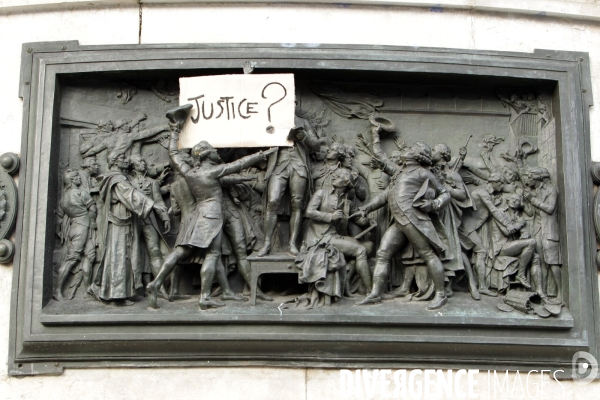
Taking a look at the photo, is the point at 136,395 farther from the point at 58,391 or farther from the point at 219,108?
the point at 219,108

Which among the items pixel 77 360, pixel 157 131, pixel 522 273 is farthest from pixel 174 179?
pixel 522 273

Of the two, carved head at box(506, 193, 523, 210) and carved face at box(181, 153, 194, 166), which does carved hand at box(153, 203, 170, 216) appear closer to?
carved face at box(181, 153, 194, 166)

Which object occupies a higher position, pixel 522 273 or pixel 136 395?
pixel 522 273

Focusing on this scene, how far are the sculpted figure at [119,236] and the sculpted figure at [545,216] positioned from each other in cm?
356

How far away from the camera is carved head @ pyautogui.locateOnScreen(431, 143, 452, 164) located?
787 cm

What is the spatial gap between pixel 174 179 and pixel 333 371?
2442mm

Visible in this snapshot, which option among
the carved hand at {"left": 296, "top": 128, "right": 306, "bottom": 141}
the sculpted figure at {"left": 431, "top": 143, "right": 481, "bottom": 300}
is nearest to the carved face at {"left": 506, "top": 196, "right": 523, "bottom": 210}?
the sculpted figure at {"left": 431, "top": 143, "right": 481, "bottom": 300}

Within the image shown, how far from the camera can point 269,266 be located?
7512 mm

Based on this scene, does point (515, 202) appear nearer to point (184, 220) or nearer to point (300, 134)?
point (300, 134)

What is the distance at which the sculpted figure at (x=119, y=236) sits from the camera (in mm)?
7527

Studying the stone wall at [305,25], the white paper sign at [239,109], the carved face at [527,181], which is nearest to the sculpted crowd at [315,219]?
the carved face at [527,181]

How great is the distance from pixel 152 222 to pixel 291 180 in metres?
1.40

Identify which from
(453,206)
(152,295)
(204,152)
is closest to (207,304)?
(152,295)

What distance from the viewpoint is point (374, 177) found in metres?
8.07
